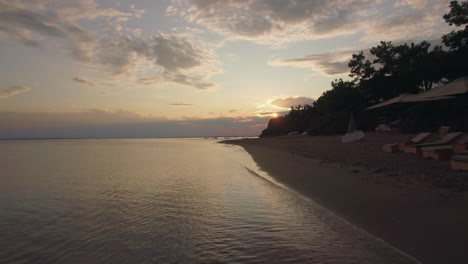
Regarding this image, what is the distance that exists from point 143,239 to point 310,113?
6384cm

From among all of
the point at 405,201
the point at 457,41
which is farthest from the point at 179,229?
the point at 457,41

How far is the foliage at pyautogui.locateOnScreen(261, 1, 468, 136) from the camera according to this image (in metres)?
23.5

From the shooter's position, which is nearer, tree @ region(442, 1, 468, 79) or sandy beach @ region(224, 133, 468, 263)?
sandy beach @ region(224, 133, 468, 263)

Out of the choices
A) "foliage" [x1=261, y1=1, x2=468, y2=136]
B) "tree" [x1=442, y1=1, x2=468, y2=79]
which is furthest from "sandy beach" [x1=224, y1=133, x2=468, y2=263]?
"tree" [x1=442, y1=1, x2=468, y2=79]

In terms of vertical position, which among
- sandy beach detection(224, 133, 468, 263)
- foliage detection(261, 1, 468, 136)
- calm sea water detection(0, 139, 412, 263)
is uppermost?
foliage detection(261, 1, 468, 136)

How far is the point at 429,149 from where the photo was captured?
1138cm

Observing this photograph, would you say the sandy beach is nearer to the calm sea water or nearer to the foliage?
the calm sea water

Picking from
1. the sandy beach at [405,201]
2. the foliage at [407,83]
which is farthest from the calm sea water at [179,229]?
the foliage at [407,83]

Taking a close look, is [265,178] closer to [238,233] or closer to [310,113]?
[238,233]

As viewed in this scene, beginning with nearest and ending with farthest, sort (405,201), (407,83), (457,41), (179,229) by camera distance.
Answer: (179,229)
(405,201)
(457,41)
(407,83)

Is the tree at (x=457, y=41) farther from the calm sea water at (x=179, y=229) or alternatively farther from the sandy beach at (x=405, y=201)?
the calm sea water at (x=179, y=229)

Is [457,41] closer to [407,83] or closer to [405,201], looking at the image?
[407,83]

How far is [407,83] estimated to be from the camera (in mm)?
33219

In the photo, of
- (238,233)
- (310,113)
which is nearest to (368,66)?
(310,113)
